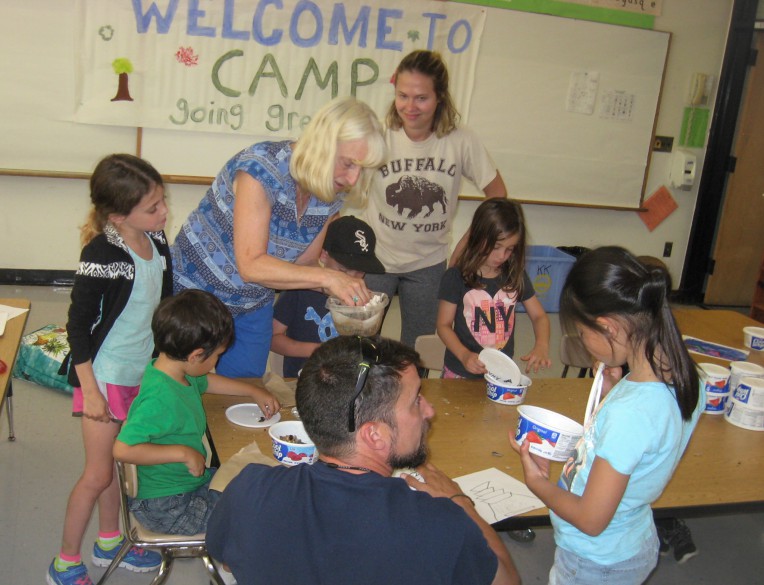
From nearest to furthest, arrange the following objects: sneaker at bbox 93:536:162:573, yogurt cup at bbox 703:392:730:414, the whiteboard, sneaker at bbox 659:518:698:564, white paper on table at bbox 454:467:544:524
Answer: white paper on table at bbox 454:467:544:524, yogurt cup at bbox 703:392:730:414, sneaker at bbox 93:536:162:573, sneaker at bbox 659:518:698:564, the whiteboard

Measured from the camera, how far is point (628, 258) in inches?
56.3

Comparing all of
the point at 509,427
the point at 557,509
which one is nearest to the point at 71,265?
the point at 509,427

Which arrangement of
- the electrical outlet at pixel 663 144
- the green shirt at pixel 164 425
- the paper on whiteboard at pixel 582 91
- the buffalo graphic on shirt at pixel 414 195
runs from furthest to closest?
1. the electrical outlet at pixel 663 144
2. the paper on whiteboard at pixel 582 91
3. the buffalo graphic on shirt at pixel 414 195
4. the green shirt at pixel 164 425

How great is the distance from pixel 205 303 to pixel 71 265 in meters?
3.64

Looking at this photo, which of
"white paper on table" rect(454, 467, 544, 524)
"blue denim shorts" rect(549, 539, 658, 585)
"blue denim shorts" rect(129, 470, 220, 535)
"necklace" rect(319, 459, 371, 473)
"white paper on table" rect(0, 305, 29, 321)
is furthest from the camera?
"white paper on table" rect(0, 305, 29, 321)

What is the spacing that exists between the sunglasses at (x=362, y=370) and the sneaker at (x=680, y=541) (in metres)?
2.03

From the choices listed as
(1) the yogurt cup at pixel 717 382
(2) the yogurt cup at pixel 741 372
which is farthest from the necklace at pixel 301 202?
(2) the yogurt cup at pixel 741 372

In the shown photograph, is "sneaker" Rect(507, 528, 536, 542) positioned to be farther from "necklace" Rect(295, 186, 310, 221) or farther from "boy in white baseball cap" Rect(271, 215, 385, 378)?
"necklace" Rect(295, 186, 310, 221)

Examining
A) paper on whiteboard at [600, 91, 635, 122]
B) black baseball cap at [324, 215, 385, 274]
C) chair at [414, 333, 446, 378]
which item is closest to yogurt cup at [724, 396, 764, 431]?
chair at [414, 333, 446, 378]

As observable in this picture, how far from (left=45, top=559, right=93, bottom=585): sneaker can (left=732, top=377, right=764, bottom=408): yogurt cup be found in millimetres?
2134

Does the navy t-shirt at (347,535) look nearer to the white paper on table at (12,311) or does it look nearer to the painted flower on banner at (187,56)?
the white paper on table at (12,311)

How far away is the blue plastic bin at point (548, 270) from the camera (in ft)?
18.5

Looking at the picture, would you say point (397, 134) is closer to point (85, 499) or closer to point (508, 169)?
point (85, 499)

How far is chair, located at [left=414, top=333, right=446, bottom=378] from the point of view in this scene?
2789mm
